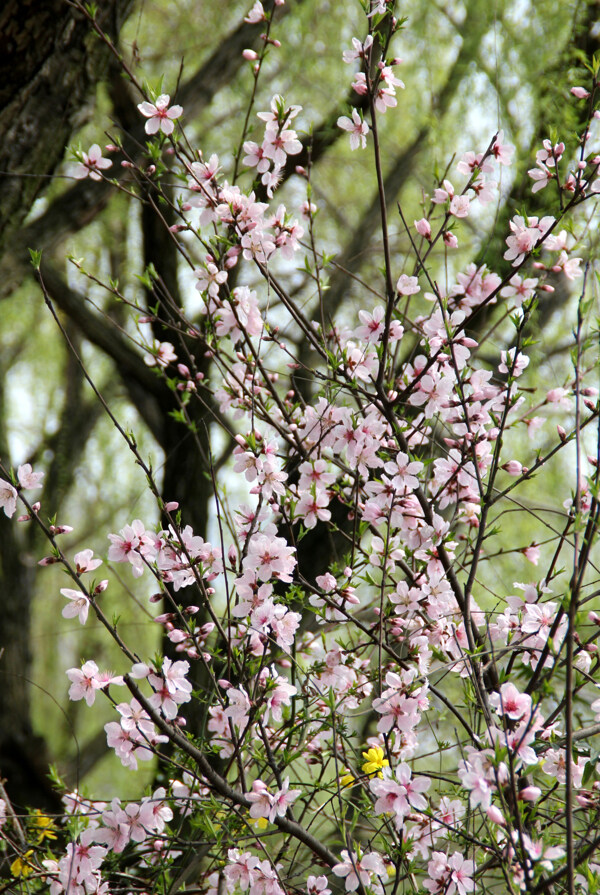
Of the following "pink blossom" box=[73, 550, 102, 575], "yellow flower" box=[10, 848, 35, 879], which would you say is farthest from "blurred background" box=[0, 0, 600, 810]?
"pink blossom" box=[73, 550, 102, 575]

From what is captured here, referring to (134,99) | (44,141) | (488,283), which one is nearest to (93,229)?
(134,99)

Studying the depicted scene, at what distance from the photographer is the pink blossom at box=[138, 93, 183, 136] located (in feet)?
5.98

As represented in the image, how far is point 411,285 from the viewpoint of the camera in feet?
5.97

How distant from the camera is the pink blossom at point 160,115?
1.82m

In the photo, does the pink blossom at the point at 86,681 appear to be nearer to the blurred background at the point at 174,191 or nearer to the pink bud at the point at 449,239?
the blurred background at the point at 174,191

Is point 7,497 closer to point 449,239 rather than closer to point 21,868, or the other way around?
point 21,868

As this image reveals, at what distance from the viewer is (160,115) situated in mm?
1861

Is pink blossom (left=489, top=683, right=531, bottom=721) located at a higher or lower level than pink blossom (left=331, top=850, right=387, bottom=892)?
higher

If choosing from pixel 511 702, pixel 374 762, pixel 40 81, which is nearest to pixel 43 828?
pixel 374 762

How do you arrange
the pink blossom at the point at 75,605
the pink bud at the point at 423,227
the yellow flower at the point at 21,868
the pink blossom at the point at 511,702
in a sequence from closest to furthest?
the pink blossom at the point at 511,702 < the pink blossom at the point at 75,605 < the yellow flower at the point at 21,868 < the pink bud at the point at 423,227

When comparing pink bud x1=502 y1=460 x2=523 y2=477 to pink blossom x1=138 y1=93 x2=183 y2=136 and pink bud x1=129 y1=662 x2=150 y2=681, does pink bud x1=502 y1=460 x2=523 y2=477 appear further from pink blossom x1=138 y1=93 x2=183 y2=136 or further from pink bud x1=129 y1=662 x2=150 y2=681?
pink blossom x1=138 y1=93 x2=183 y2=136

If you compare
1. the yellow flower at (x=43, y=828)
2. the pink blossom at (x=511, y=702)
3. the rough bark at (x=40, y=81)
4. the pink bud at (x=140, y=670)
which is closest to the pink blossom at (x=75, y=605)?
the pink bud at (x=140, y=670)

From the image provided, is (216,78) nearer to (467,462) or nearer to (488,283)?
(488,283)

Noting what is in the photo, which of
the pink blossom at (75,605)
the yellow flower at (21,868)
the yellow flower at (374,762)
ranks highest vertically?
the yellow flower at (374,762)
